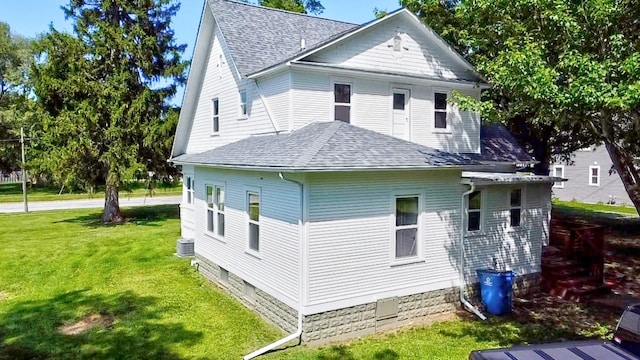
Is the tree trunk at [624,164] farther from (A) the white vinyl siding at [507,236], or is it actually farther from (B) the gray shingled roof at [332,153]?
(B) the gray shingled roof at [332,153]

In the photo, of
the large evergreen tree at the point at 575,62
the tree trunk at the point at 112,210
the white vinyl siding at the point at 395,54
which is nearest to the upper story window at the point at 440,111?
the white vinyl siding at the point at 395,54

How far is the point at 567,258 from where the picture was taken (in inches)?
507

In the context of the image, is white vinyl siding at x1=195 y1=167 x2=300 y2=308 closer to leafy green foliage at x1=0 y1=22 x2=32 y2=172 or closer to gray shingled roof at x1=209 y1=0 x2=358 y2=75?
gray shingled roof at x1=209 y1=0 x2=358 y2=75

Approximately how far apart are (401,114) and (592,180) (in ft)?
91.8

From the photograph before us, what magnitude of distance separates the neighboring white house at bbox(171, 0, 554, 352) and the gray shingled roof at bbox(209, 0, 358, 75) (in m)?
0.06

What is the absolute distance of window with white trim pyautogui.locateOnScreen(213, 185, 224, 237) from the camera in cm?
1262

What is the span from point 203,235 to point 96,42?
45.9 ft

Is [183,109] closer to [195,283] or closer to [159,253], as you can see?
[159,253]

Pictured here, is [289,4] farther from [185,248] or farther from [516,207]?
[516,207]

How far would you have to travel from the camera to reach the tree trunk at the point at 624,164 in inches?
376

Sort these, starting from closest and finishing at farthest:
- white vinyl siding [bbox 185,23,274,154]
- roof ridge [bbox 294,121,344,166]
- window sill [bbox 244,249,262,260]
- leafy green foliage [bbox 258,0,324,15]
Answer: roof ridge [bbox 294,121,344,166]
window sill [bbox 244,249,262,260]
white vinyl siding [bbox 185,23,274,154]
leafy green foliage [bbox 258,0,324,15]

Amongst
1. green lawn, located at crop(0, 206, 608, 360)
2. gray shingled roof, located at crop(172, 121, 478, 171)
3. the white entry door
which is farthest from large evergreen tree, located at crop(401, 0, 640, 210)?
green lawn, located at crop(0, 206, 608, 360)

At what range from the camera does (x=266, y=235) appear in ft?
32.8

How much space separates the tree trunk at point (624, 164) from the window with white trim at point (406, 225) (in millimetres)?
4209
